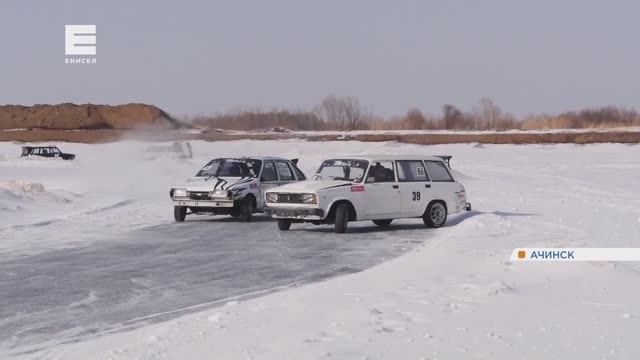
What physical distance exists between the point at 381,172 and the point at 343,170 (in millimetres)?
780

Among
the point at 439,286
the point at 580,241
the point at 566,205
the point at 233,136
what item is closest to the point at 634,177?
the point at 566,205

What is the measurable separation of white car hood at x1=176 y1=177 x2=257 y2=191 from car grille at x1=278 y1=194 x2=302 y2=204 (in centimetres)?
292

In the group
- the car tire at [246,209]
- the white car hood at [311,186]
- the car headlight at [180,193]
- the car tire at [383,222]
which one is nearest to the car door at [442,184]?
the car tire at [383,222]

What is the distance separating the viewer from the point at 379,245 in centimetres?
1633

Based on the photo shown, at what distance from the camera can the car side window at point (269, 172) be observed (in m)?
22.2

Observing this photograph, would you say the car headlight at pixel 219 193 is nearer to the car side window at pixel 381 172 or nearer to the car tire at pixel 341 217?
the car tire at pixel 341 217

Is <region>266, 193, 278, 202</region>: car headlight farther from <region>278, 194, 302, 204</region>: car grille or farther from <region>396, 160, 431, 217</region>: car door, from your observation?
<region>396, 160, 431, 217</region>: car door

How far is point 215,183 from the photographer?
70.0ft

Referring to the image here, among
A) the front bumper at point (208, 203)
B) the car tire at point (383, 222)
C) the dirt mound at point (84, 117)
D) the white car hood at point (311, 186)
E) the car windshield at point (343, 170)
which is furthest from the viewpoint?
the dirt mound at point (84, 117)

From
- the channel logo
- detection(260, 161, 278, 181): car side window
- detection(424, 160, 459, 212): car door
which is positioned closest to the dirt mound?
detection(260, 161, 278, 181): car side window

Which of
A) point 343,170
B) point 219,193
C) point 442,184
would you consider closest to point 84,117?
point 219,193

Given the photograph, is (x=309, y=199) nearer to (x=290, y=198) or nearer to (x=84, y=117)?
(x=290, y=198)

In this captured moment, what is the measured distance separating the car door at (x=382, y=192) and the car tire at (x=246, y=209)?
3.86 metres

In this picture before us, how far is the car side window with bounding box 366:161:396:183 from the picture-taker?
18620 millimetres
